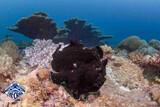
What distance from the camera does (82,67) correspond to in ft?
20.6

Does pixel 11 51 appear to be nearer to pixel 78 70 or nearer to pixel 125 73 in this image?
pixel 125 73

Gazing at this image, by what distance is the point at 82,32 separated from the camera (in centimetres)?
1786

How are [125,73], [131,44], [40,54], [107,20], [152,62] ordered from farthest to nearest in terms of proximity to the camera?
[107,20], [131,44], [152,62], [125,73], [40,54]

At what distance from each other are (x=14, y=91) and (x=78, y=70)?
1.23 m

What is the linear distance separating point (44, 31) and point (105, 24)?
183 ft

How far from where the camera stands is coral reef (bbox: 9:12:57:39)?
1476 cm

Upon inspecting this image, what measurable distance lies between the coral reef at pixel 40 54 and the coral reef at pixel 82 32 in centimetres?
814

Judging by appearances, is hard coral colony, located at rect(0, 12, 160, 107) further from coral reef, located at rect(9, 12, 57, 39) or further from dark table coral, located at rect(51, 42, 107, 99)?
coral reef, located at rect(9, 12, 57, 39)

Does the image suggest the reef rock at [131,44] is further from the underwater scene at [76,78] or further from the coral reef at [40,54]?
the coral reef at [40,54]

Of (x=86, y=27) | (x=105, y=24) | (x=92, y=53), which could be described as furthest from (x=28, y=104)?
(x=105, y=24)

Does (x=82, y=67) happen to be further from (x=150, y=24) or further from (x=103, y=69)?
(x=150, y=24)

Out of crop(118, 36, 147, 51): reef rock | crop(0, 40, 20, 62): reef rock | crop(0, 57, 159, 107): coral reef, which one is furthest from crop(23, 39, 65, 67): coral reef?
crop(118, 36, 147, 51): reef rock

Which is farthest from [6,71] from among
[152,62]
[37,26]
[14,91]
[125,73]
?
[37,26]

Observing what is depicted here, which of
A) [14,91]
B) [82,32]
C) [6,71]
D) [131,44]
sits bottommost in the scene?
[14,91]
